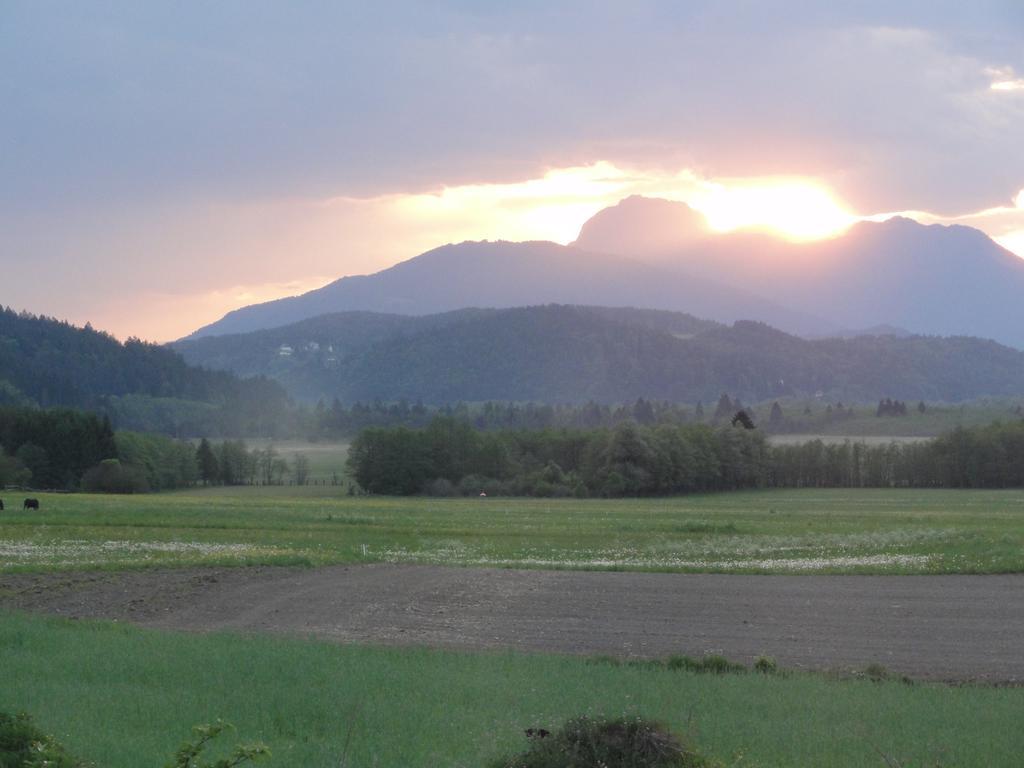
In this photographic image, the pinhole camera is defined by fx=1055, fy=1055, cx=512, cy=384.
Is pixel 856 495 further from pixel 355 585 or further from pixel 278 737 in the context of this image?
pixel 278 737

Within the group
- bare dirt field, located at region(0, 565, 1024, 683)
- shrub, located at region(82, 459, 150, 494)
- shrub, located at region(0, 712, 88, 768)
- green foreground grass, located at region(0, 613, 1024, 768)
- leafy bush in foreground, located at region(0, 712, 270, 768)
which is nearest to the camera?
leafy bush in foreground, located at region(0, 712, 270, 768)

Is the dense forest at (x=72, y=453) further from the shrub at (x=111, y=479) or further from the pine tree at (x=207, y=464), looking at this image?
the pine tree at (x=207, y=464)

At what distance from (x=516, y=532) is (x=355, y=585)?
1909 cm

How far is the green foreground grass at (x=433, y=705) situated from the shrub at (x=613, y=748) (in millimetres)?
1347

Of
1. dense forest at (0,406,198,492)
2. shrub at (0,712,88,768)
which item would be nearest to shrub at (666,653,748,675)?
shrub at (0,712,88,768)

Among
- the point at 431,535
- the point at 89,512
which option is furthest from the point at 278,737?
the point at 89,512

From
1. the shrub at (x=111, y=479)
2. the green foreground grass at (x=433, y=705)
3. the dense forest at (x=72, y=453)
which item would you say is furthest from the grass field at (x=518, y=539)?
the dense forest at (x=72, y=453)

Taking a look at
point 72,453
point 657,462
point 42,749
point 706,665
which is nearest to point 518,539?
point 706,665

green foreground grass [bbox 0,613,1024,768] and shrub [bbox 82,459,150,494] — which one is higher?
green foreground grass [bbox 0,613,1024,768]

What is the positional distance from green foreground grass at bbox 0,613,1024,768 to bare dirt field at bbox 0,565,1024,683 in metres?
2.55

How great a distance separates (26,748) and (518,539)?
108 feet

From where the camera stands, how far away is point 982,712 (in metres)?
11.8

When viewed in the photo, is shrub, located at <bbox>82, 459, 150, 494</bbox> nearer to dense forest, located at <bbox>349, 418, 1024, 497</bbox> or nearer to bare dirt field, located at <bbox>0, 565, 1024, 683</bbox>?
dense forest, located at <bbox>349, 418, 1024, 497</bbox>

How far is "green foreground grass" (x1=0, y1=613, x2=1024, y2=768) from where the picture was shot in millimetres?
9672
